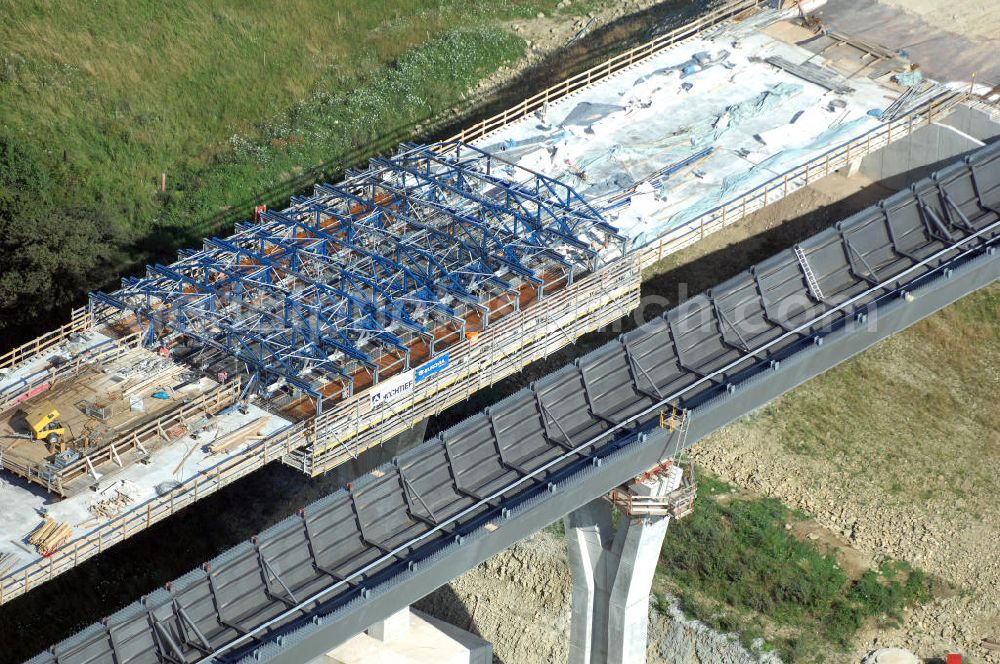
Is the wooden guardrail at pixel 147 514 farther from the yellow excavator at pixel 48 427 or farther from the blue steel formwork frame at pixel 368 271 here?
the yellow excavator at pixel 48 427

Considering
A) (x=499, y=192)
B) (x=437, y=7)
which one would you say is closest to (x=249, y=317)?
(x=499, y=192)

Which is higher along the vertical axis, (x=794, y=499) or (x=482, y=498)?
(x=482, y=498)

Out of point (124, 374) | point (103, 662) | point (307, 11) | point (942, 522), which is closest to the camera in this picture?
point (103, 662)

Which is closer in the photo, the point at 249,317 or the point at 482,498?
the point at 482,498

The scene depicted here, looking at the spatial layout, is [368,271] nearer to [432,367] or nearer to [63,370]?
[432,367]

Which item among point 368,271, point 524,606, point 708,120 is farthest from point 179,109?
point 524,606

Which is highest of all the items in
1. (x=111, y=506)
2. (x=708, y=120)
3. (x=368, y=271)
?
(x=368, y=271)

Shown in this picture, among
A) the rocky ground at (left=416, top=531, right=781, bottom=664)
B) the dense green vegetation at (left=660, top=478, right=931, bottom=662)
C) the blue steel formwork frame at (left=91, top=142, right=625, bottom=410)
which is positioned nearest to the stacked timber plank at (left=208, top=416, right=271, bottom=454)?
the blue steel formwork frame at (left=91, top=142, right=625, bottom=410)

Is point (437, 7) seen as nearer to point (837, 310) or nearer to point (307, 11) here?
point (307, 11)
